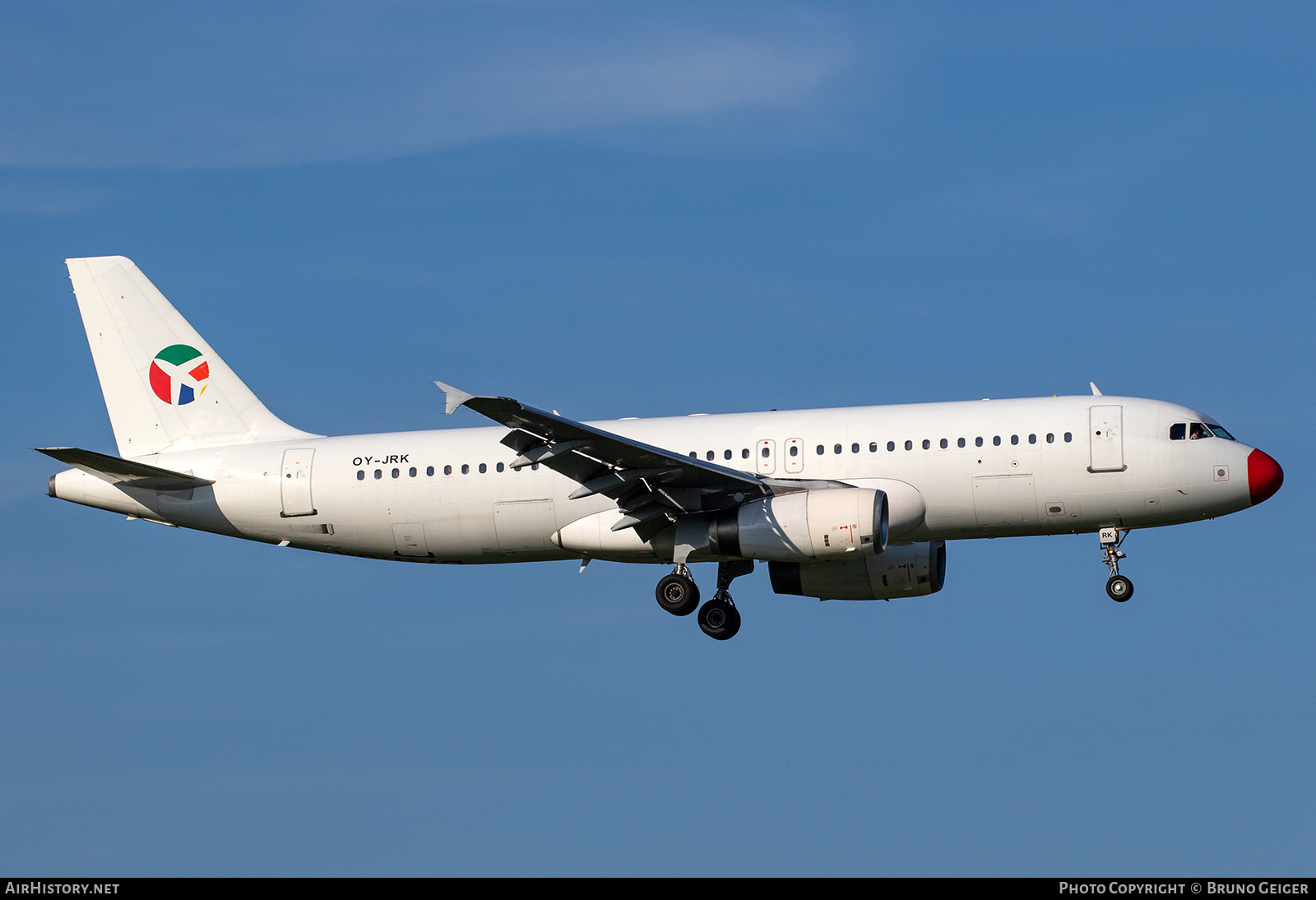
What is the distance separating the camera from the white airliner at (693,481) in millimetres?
38812

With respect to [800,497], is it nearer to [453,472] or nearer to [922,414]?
[922,414]

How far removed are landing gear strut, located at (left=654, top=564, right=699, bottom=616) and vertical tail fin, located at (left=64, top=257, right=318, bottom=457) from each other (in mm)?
10999

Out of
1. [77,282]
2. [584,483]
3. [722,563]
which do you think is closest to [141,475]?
[77,282]

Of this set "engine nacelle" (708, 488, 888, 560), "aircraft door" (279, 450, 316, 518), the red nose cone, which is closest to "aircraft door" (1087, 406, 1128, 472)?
the red nose cone

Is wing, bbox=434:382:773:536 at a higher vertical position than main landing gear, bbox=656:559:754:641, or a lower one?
A: higher

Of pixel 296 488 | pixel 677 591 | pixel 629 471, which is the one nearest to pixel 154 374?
pixel 296 488

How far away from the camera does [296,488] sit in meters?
42.9

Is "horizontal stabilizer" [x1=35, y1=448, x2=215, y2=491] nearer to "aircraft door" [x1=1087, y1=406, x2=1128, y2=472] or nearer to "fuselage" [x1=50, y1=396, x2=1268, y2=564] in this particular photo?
"fuselage" [x1=50, y1=396, x2=1268, y2=564]

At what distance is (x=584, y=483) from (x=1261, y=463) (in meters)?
15.3

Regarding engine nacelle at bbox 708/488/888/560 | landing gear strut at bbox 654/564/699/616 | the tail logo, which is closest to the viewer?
engine nacelle at bbox 708/488/888/560

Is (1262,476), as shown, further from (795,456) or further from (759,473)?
(759,473)

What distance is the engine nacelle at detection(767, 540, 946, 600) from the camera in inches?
1703

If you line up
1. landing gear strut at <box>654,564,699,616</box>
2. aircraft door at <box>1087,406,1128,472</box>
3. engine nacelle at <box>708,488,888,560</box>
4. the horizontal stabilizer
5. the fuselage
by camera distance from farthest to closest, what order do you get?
the horizontal stabilizer < landing gear strut at <box>654,564,699,616</box> < the fuselage < aircraft door at <box>1087,406,1128,472</box> < engine nacelle at <box>708,488,888,560</box>
